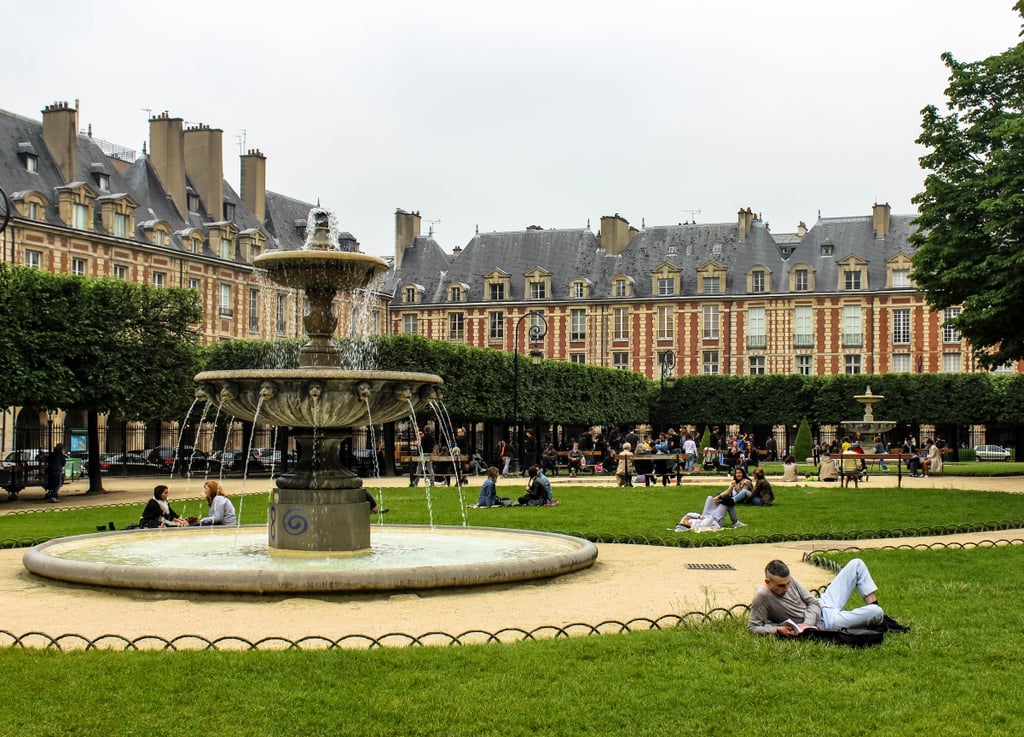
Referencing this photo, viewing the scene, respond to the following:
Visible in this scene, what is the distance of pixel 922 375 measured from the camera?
53344mm

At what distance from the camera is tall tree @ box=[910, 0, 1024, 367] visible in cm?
2509

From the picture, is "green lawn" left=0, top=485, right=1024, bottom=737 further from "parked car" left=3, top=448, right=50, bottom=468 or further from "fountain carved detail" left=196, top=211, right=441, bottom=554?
"parked car" left=3, top=448, right=50, bottom=468

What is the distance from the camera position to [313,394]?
462 inches

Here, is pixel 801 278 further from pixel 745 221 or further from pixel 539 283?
pixel 539 283

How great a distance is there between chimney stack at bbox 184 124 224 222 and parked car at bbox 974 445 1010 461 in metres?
33.8

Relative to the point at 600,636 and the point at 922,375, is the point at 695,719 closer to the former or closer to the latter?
the point at 600,636

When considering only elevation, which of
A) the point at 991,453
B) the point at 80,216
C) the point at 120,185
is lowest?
the point at 991,453

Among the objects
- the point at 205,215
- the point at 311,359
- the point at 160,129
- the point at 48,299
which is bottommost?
the point at 311,359

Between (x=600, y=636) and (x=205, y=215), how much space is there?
47977 millimetres

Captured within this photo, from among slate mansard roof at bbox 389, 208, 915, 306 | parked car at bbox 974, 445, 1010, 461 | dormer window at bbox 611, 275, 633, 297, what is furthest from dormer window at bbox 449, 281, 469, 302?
parked car at bbox 974, 445, 1010, 461

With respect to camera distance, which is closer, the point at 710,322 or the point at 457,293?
the point at 710,322

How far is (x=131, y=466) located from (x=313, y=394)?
29.9 meters

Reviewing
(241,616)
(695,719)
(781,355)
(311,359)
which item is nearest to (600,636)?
(695,719)

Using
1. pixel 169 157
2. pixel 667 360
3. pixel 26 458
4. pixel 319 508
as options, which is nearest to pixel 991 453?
pixel 667 360
